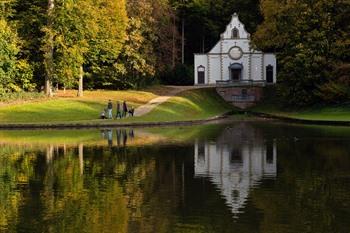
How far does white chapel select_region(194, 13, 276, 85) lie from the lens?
280 ft

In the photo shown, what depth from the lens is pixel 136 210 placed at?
13.8m

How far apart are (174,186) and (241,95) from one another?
59.6 m

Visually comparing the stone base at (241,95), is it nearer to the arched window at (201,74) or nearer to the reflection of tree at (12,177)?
the arched window at (201,74)

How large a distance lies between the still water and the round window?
55755 millimetres

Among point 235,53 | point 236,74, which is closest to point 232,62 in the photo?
point 235,53

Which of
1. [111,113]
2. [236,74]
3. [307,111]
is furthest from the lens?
[236,74]

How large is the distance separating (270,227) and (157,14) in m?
68.3

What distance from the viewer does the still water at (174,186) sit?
1271 cm

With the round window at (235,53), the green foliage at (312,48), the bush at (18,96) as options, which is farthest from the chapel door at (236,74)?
the bush at (18,96)

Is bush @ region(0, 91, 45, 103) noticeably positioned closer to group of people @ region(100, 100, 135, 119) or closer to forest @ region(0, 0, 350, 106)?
forest @ region(0, 0, 350, 106)

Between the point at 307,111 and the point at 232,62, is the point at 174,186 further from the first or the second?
the point at 232,62

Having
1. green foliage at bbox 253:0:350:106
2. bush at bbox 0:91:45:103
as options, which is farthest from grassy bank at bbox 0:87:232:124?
green foliage at bbox 253:0:350:106

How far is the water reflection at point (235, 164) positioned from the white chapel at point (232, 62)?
53243mm

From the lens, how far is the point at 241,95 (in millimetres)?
75938
